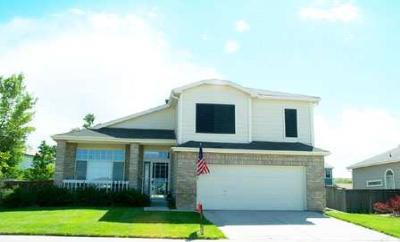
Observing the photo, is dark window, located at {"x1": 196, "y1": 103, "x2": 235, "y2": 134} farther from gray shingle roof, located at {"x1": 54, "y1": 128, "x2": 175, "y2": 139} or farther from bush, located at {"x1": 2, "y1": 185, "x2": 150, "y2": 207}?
bush, located at {"x1": 2, "y1": 185, "x2": 150, "y2": 207}

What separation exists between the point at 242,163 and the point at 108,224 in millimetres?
8035

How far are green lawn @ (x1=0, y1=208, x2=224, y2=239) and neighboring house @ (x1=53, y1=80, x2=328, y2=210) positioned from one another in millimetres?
3193

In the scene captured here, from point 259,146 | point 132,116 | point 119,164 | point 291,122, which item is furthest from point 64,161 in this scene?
point 291,122

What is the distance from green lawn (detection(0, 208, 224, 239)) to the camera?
11929mm

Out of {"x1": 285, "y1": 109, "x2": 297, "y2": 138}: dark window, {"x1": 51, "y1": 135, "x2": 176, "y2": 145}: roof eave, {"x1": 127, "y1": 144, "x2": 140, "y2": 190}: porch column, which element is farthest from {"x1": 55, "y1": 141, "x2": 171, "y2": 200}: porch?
{"x1": 285, "y1": 109, "x2": 297, "y2": 138}: dark window

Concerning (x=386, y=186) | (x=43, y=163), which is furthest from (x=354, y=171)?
(x=43, y=163)

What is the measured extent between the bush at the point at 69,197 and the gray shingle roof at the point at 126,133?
2.93 meters

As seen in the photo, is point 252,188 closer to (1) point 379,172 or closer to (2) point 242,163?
(2) point 242,163

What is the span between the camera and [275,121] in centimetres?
2175

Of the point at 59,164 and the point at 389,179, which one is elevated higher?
the point at 59,164

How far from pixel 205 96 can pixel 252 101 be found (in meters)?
2.60

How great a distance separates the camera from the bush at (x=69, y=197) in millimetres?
18953

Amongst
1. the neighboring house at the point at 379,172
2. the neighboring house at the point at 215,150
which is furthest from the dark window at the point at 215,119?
the neighboring house at the point at 379,172

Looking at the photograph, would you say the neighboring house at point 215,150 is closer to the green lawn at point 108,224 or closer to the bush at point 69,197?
the bush at point 69,197
